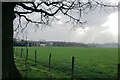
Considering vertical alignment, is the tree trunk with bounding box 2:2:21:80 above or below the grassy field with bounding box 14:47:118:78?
above

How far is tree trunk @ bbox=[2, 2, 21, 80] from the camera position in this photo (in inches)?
198

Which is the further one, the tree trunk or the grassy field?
the grassy field

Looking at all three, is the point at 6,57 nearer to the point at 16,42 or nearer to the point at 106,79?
the point at 16,42

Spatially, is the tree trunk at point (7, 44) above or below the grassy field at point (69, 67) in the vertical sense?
above

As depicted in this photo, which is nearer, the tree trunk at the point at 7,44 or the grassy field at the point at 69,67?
the tree trunk at the point at 7,44

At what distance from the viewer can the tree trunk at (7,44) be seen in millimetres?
5035

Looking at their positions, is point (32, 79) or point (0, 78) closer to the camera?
point (0, 78)

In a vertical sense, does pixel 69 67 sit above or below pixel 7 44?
below

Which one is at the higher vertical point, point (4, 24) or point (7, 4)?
point (7, 4)

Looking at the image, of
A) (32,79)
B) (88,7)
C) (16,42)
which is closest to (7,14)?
(16,42)

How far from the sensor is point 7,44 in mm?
5152

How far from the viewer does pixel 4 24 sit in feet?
16.6

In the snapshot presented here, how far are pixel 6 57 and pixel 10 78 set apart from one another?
2.96ft

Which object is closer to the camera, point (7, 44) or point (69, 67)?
point (7, 44)
